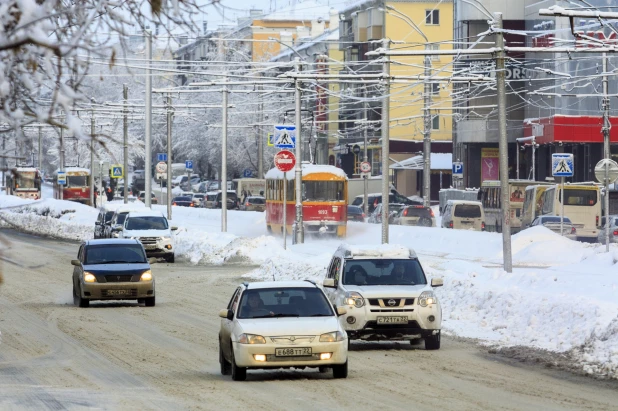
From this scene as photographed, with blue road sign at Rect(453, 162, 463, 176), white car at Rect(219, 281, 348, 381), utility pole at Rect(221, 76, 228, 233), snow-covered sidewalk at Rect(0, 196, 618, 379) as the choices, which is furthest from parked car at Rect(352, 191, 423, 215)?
white car at Rect(219, 281, 348, 381)

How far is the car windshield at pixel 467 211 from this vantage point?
63.3 m

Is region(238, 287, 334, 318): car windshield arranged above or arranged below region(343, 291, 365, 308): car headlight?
above

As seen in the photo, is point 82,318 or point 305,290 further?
point 82,318

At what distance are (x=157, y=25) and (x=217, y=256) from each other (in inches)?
1615

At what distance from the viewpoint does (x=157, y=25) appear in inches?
254

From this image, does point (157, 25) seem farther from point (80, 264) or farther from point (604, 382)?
point (80, 264)

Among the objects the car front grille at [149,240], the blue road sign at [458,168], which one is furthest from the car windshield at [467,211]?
the car front grille at [149,240]

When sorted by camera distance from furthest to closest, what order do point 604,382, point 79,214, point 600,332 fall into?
point 79,214 → point 600,332 → point 604,382

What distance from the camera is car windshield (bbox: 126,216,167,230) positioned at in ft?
149

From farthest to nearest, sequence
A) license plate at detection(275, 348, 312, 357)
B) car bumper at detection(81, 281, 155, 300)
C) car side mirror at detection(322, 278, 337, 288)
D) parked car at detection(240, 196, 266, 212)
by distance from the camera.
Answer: parked car at detection(240, 196, 266, 212)
car bumper at detection(81, 281, 155, 300)
car side mirror at detection(322, 278, 337, 288)
license plate at detection(275, 348, 312, 357)

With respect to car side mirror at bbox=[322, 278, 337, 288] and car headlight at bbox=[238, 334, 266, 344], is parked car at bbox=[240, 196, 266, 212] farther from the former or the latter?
car headlight at bbox=[238, 334, 266, 344]

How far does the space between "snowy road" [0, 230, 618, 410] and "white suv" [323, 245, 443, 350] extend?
0.35m

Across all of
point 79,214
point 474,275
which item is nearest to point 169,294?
point 474,275

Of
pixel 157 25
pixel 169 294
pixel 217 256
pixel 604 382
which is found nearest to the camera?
pixel 157 25
